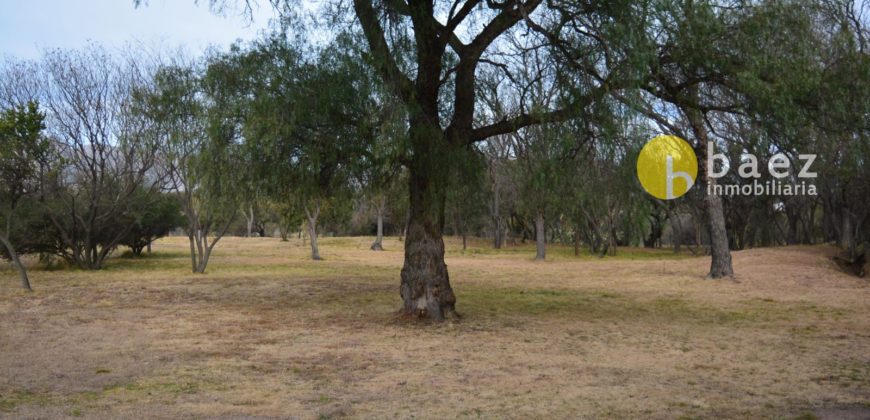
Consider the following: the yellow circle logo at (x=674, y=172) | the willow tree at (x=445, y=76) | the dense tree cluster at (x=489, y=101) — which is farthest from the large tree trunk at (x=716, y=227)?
the willow tree at (x=445, y=76)

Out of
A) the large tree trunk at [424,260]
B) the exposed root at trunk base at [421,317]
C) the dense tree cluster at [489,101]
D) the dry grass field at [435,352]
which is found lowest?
the dry grass field at [435,352]

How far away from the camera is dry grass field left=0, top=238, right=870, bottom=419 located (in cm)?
580

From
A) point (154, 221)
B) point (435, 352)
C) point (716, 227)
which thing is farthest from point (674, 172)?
point (154, 221)

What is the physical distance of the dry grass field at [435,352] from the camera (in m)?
5.80

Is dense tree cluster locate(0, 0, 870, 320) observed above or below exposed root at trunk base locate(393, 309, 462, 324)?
above

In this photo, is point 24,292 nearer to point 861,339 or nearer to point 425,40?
point 425,40

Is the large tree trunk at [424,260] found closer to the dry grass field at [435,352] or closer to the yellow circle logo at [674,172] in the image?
the dry grass field at [435,352]

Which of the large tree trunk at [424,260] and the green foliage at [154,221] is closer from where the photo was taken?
the large tree trunk at [424,260]

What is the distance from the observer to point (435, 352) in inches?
326

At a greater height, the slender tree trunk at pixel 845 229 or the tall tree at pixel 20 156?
the tall tree at pixel 20 156

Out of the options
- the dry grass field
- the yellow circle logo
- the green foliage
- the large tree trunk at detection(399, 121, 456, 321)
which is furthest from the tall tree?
the yellow circle logo

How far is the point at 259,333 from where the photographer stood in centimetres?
978

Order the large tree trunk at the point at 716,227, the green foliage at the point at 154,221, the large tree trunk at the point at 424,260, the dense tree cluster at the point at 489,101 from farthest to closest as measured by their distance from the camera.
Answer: the green foliage at the point at 154,221 < the large tree trunk at the point at 716,227 < the large tree trunk at the point at 424,260 < the dense tree cluster at the point at 489,101

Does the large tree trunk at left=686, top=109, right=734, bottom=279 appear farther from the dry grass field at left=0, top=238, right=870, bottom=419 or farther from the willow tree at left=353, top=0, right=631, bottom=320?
the willow tree at left=353, top=0, right=631, bottom=320
